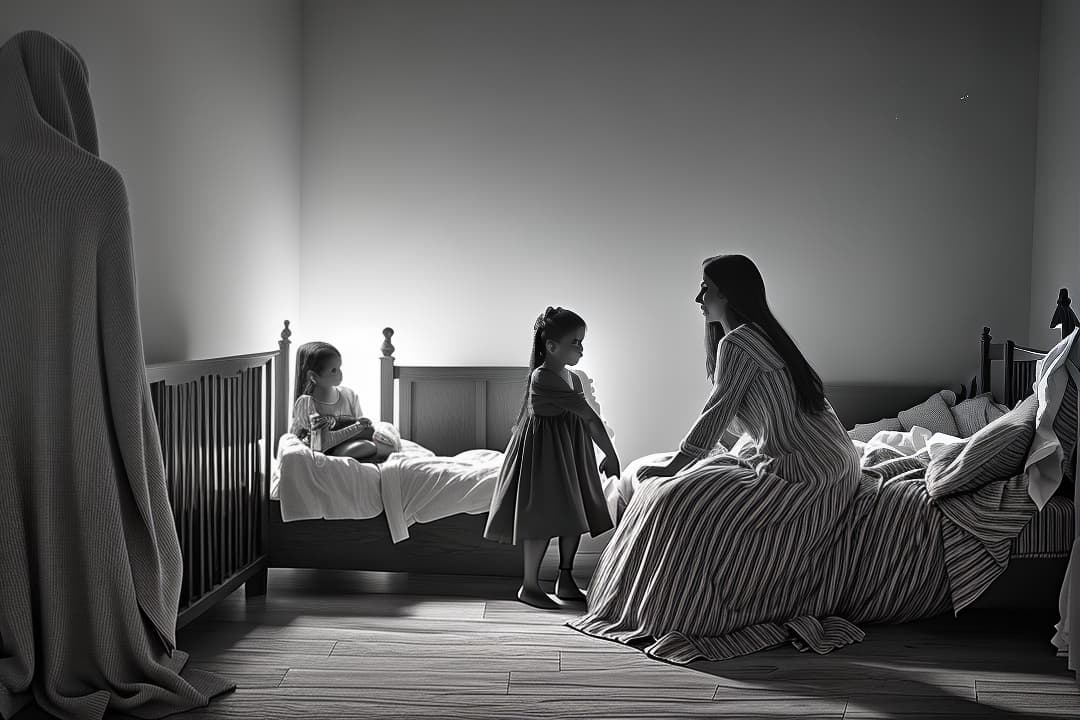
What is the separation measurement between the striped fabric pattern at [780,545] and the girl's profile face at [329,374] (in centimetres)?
118

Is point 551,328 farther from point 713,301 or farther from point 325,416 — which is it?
point 325,416

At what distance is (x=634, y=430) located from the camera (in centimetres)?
405

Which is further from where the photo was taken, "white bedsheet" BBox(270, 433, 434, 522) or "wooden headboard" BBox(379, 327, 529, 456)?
"wooden headboard" BBox(379, 327, 529, 456)

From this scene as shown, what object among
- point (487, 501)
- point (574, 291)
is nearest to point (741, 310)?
point (487, 501)

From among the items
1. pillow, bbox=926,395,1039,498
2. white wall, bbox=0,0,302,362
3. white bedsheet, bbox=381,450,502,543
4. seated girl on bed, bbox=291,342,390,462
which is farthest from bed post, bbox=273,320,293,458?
pillow, bbox=926,395,1039,498

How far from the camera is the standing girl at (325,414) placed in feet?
10.4

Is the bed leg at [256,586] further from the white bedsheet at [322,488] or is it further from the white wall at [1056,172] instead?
the white wall at [1056,172]

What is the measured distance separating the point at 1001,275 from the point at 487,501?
2342mm

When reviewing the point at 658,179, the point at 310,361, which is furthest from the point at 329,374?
the point at 658,179

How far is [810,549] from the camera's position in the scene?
255 centimetres

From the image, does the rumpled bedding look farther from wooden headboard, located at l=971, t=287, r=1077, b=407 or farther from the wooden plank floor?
wooden headboard, located at l=971, t=287, r=1077, b=407

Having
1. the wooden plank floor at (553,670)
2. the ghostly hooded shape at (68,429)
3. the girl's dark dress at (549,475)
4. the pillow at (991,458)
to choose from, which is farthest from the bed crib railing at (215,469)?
the pillow at (991,458)

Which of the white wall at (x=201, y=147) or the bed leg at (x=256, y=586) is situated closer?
the white wall at (x=201, y=147)

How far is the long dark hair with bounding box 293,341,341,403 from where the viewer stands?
3203 mm
